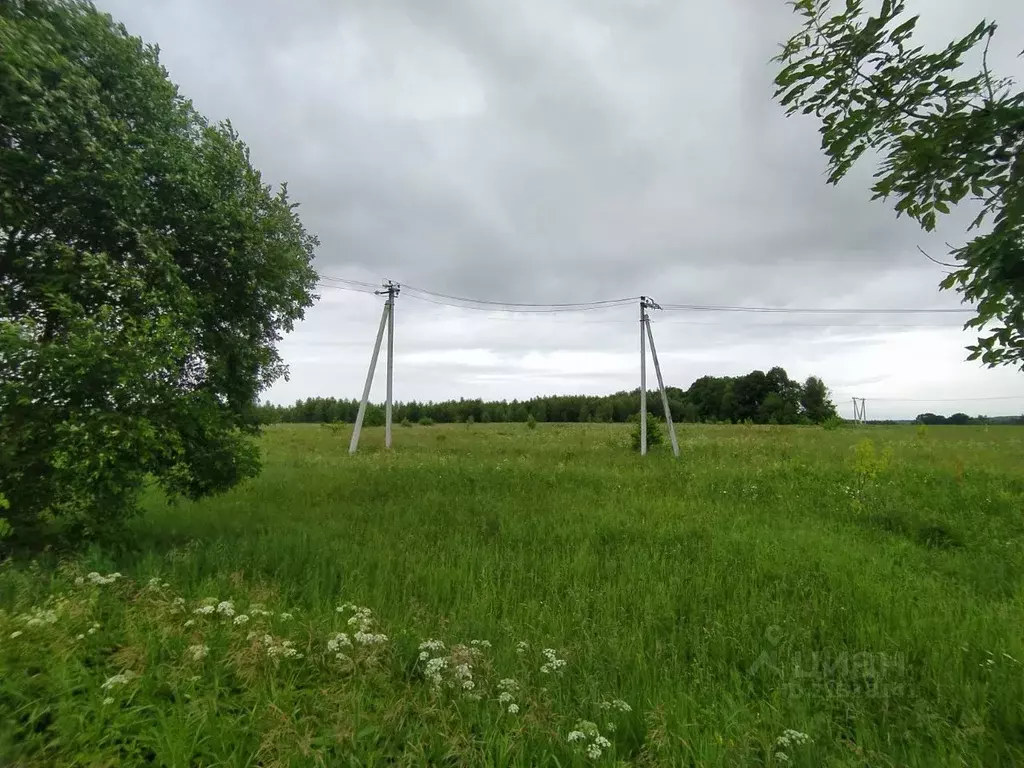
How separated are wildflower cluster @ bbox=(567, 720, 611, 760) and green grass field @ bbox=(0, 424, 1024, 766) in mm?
33

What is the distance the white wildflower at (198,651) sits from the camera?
3482 millimetres

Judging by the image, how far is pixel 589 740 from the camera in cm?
302

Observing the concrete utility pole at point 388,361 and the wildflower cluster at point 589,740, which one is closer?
the wildflower cluster at point 589,740

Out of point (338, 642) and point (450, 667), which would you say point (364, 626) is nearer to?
point (338, 642)

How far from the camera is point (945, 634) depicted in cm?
452

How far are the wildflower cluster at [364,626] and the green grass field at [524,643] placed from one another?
0.12 ft

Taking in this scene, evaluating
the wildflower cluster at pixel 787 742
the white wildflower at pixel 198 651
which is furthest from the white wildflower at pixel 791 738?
the white wildflower at pixel 198 651

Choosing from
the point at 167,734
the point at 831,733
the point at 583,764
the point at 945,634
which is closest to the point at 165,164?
the point at 167,734

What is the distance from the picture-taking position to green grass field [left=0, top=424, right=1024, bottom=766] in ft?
9.79

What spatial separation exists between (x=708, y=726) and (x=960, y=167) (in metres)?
3.40

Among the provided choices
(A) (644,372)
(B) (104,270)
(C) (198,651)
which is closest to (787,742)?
(C) (198,651)

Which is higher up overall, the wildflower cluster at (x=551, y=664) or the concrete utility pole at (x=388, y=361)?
the concrete utility pole at (x=388, y=361)

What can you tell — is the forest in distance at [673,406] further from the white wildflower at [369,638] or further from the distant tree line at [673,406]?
the white wildflower at [369,638]

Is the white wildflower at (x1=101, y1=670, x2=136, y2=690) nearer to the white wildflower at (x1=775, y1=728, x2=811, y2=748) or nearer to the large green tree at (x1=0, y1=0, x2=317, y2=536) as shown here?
the large green tree at (x1=0, y1=0, x2=317, y2=536)
